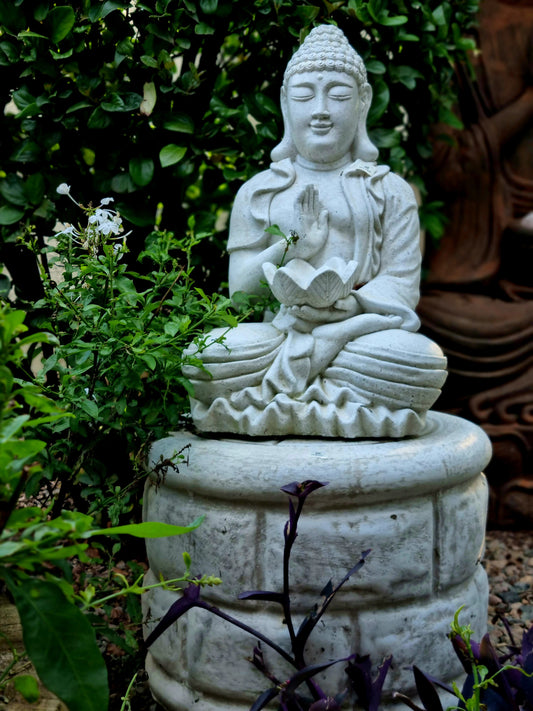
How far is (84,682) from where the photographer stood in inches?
46.3

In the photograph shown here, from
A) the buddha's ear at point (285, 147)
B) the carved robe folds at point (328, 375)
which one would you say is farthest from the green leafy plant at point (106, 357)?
the buddha's ear at point (285, 147)

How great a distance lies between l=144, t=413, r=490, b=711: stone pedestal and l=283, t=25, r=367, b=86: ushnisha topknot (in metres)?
Result: 1.15

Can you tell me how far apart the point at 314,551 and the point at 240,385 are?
1.65 ft

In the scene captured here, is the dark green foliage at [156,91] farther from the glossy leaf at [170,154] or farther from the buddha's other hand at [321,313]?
the buddha's other hand at [321,313]

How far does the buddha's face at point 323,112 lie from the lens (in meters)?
2.43

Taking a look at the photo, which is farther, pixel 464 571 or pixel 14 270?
pixel 14 270

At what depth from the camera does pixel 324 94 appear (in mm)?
2439

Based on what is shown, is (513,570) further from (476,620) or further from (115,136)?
(115,136)

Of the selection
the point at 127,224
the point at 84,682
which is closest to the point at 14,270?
the point at 127,224

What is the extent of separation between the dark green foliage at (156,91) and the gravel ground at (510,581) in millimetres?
1687

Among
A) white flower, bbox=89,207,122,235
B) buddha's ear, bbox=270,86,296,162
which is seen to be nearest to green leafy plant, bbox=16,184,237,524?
white flower, bbox=89,207,122,235

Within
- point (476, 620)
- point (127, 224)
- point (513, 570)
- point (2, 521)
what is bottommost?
point (513, 570)

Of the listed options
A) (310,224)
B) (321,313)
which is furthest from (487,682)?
(310,224)

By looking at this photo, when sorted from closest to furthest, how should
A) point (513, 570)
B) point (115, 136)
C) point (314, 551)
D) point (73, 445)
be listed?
1. point (314, 551)
2. point (73, 445)
3. point (115, 136)
4. point (513, 570)
